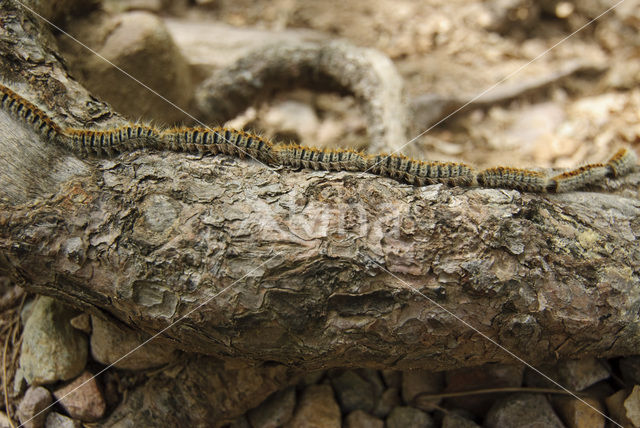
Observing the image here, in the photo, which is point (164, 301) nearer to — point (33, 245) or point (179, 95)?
point (33, 245)

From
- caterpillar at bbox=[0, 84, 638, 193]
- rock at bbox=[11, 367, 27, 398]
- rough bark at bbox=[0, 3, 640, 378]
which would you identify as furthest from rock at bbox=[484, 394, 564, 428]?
rock at bbox=[11, 367, 27, 398]

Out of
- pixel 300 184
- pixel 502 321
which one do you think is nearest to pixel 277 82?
pixel 300 184

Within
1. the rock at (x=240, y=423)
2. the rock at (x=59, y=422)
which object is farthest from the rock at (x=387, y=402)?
the rock at (x=59, y=422)

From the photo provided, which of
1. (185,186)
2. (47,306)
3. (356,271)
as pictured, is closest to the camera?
(356,271)

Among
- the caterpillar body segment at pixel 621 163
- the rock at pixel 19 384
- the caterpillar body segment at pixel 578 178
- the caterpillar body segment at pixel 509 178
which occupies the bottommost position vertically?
the rock at pixel 19 384

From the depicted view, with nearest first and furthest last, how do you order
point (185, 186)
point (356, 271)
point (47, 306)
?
point (356, 271) → point (185, 186) → point (47, 306)

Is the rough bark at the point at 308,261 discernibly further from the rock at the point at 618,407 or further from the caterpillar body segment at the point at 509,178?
the rock at the point at 618,407

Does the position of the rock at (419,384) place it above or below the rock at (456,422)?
above

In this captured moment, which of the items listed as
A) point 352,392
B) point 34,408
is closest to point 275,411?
point 352,392
